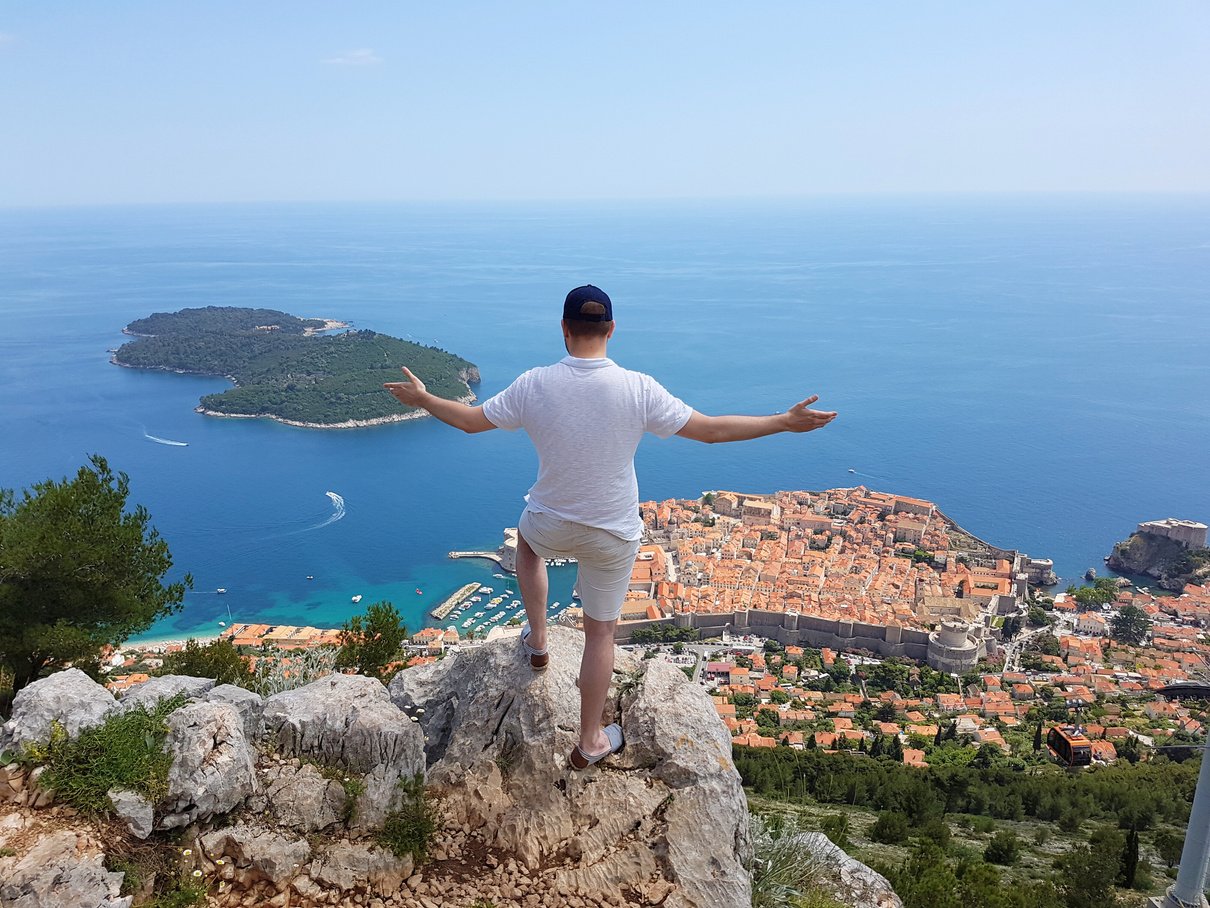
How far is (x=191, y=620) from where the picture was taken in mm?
28141

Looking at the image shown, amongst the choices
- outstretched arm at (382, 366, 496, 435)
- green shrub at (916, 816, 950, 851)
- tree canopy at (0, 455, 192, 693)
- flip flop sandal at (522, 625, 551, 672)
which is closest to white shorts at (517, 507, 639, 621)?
outstretched arm at (382, 366, 496, 435)

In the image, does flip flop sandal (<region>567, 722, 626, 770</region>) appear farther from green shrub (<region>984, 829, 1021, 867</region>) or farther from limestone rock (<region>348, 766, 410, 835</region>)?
green shrub (<region>984, 829, 1021, 867</region>)

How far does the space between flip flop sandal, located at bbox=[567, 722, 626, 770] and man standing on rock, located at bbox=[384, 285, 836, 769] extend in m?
0.72

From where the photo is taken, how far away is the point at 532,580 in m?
3.47

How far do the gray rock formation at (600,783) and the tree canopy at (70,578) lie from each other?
3.50 metres

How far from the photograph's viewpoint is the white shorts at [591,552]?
10.1 feet

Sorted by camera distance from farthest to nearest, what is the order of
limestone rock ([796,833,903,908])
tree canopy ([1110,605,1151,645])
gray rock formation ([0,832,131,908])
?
tree canopy ([1110,605,1151,645])
limestone rock ([796,833,903,908])
gray rock formation ([0,832,131,908])

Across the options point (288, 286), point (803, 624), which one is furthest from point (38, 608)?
point (288, 286)

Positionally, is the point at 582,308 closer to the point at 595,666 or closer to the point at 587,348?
the point at 587,348

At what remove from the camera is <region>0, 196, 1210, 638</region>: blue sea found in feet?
117

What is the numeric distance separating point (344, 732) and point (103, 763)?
915 mm

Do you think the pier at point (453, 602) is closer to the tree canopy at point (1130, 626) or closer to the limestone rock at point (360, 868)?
the tree canopy at point (1130, 626)

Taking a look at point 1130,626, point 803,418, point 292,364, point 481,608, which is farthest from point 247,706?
point 292,364

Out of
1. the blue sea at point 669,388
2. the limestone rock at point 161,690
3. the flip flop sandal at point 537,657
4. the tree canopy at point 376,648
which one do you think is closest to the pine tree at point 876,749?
the blue sea at point 669,388
